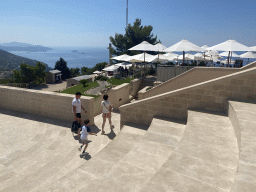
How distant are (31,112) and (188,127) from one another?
28.4 ft

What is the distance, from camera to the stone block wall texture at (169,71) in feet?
44.9

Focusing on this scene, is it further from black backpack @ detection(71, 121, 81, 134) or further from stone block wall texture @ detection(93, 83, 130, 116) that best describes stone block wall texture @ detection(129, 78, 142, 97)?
black backpack @ detection(71, 121, 81, 134)

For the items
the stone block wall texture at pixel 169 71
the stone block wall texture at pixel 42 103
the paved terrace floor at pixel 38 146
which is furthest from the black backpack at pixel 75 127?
the stone block wall texture at pixel 169 71

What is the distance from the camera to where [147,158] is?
14.9 feet

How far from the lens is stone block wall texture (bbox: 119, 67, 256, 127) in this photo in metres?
6.06

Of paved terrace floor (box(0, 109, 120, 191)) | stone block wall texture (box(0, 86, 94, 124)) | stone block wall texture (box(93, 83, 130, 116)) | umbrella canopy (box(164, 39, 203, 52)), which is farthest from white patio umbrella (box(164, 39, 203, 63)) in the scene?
stone block wall texture (box(0, 86, 94, 124))

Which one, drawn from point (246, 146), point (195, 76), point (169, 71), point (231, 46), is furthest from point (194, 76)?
point (246, 146)

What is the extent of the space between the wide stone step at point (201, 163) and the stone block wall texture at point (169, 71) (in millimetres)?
8883

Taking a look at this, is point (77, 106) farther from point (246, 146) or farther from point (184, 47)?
point (184, 47)

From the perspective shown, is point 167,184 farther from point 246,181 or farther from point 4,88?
point 4,88

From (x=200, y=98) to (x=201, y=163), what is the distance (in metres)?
3.28

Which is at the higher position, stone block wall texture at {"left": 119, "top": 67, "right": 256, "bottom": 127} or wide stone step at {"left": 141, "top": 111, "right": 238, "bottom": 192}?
stone block wall texture at {"left": 119, "top": 67, "right": 256, "bottom": 127}

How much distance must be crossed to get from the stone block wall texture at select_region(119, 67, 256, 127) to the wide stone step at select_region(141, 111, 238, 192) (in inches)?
50.2

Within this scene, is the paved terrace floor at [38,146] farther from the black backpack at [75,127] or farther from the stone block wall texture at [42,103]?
the stone block wall texture at [42,103]
